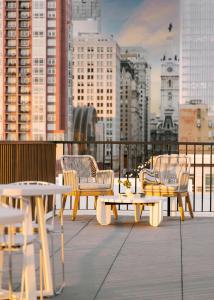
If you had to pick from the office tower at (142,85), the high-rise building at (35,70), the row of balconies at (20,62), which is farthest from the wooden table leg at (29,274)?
the row of balconies at (20,62)

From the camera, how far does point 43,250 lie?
12.4ft

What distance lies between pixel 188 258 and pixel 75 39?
351ft

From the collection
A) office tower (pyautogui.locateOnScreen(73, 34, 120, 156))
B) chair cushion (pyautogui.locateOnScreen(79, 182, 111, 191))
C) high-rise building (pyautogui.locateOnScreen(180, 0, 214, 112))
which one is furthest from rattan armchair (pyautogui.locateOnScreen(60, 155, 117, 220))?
office tower (pyautogui.locateOnScreen(73, 34, 120, 156))

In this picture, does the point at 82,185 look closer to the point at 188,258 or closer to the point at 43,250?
the point at 188,258

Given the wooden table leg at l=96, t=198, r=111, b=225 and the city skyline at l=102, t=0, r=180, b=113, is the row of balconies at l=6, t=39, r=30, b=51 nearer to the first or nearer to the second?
the city skyline at l=102, t=0, r=180, b=113

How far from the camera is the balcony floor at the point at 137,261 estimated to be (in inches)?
156

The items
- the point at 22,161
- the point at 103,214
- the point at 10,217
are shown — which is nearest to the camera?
the point at 10,217

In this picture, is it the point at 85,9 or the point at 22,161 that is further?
the point at 85,9

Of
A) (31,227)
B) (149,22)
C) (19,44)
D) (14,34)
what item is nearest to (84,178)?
(31,227)

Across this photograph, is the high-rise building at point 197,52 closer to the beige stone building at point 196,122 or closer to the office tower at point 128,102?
the beige stone building at point 196,122

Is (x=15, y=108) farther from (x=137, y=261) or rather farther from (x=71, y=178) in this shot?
(x=137, y=261)

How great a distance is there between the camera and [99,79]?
360ft

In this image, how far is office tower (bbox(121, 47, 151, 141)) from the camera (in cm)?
8725

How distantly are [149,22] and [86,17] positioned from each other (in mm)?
26188
